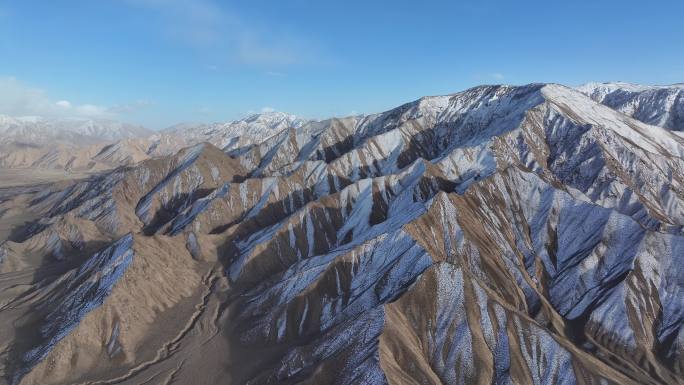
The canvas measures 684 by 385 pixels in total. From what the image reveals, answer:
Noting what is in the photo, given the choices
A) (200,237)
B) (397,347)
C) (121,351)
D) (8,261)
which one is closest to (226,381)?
(121,351)

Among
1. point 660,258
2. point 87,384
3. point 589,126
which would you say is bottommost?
point 87,384

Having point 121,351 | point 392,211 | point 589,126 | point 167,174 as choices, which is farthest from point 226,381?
point 589,126

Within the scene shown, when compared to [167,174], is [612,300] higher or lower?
lower

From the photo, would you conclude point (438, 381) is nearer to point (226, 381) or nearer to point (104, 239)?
point (226, 381)

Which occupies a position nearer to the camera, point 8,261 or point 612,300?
point 612,300

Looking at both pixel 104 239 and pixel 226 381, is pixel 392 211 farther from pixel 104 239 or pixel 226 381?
pixel 104 239

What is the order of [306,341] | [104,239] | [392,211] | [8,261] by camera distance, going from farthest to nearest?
[104,239] < [392,211] < [8,261] < [306,341]

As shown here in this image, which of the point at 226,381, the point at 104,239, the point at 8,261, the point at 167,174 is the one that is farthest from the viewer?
the point at 167,174
